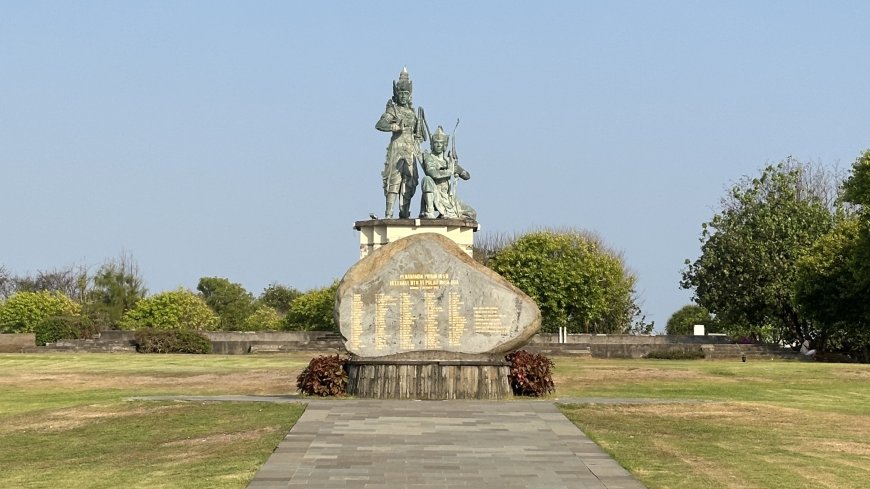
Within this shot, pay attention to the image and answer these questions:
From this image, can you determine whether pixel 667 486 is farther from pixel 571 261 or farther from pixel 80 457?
pixel 571 261

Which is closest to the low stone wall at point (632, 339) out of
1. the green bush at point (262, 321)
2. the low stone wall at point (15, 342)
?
the low stone wall at point (15, 342)

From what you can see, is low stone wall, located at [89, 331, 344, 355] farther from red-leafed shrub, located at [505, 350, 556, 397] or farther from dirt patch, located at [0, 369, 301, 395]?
red-leafed shrub, located at [505, 350, 556, 397]

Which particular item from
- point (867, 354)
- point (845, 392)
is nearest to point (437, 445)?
point (845, 392)

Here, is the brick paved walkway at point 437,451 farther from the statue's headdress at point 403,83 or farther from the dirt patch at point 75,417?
the statue's headdress at point 403,83

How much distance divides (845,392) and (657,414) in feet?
31.5

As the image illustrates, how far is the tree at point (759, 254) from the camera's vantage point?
63.8m

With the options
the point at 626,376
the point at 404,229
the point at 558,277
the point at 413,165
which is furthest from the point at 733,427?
the point at 558,277

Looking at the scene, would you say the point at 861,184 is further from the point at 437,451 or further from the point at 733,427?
the point at 437,451

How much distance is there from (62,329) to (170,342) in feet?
32.9

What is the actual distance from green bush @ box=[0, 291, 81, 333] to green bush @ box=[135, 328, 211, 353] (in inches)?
702

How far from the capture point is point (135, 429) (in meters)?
21.5

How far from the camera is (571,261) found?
75125mm

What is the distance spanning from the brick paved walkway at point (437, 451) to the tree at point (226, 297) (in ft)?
299

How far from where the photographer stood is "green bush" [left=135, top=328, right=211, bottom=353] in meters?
56.0
